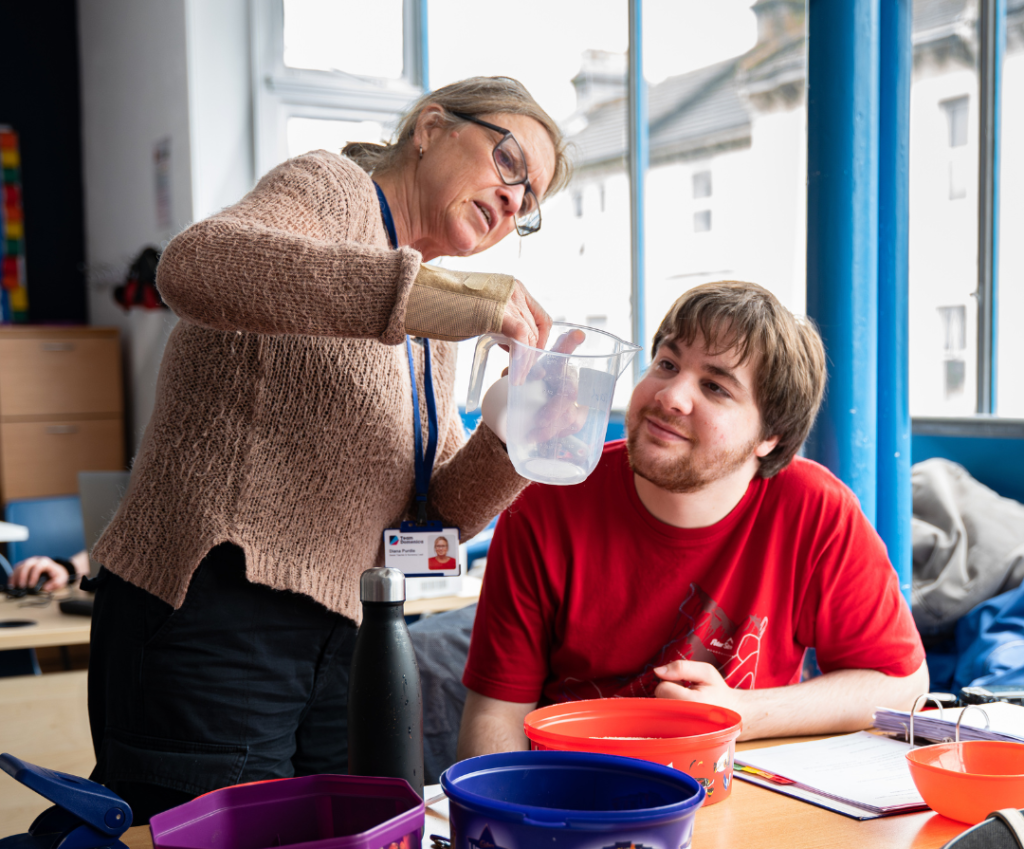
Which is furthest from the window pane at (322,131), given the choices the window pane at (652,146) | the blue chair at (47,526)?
the blue chair at (47,526)

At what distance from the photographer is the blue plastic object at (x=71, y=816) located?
777 millimetres

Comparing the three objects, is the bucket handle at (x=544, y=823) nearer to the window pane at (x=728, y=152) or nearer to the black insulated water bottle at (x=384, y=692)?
the black insulated water bottle at (x=384, y=692)

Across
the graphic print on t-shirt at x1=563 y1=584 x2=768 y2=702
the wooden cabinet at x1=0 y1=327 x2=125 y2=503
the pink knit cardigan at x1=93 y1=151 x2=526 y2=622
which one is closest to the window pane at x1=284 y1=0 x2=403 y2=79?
the wooden cabinet at x1=0 y1=327 x2=125 y2=503

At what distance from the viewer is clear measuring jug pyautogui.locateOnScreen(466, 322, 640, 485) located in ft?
3.93

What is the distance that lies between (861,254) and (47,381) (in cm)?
496

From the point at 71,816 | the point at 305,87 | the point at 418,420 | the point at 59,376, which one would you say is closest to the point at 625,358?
the point at 418,420

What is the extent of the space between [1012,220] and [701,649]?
7.23ft

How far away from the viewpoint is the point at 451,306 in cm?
113

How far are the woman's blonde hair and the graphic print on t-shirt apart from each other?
701mm

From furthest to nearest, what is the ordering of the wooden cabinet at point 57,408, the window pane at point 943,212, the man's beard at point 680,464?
the wooden cabinet at point 57,408 → the window pane at point 943,212 → the man's beard at point 680,464

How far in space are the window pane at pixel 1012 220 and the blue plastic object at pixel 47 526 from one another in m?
3.33

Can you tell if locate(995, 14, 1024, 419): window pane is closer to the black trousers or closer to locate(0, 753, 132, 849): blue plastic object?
the black trousers

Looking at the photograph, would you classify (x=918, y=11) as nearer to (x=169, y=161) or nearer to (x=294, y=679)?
(x=294, y=679)

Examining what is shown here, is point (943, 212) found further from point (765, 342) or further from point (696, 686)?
point (696, 686)
